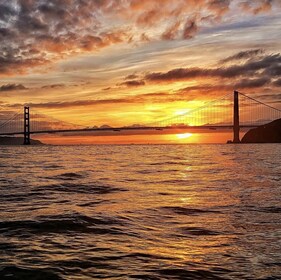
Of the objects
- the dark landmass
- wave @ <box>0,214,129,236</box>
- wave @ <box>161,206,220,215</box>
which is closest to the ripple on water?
wave @ <box>0,214,129,236</box>

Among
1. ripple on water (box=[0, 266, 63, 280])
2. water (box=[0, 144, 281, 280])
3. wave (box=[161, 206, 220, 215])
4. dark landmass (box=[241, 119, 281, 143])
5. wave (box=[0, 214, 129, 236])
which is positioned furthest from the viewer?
dark landmass (box=[241, 119, 281, 143])

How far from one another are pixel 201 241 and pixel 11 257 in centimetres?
211

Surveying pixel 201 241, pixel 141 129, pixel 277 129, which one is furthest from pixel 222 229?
pixel 277 129

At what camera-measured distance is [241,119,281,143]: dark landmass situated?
122 meters

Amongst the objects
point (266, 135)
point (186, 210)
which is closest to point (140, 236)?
point (186, 210)

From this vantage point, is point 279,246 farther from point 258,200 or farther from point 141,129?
point 141,129

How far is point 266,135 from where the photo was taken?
125m

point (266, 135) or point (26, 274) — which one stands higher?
point (266, 135)

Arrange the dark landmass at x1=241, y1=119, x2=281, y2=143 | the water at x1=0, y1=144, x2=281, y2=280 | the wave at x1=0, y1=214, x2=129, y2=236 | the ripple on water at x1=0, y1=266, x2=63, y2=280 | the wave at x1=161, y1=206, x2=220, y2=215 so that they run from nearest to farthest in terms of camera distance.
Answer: the ripple on water at x1=0, y1=266, x2=63, y2=280, the water at x1=0, y1=144, x2=281, y2=280, the wave at x1=0, y1=214, x2=129, y2=236, the wave at x1=161, y1=206, x2=220, y2=215, the dark landmass at x1=241, y1=119, x2=281, y2=143

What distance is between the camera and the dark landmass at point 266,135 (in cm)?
12219

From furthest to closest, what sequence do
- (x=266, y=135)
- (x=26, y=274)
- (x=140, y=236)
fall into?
(x=266, y=135), (x=140, y=236), (x=26, y=274)

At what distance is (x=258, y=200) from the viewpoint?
8.03 metres

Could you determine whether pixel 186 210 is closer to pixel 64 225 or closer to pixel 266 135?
pixel 64 225

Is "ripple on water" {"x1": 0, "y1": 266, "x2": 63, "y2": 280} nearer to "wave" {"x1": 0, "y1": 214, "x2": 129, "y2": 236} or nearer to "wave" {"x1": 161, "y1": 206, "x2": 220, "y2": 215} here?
"wave" {"x1": 0, "y1": 214, "x2": 129, "y2": 236}
